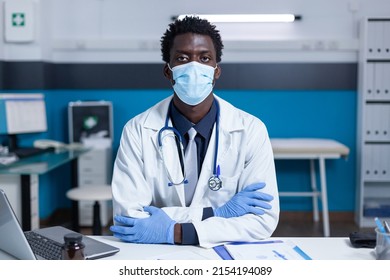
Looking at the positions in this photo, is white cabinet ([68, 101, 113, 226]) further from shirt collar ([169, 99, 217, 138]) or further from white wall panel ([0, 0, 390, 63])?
shirt collar ([169, 99, 217, 138])

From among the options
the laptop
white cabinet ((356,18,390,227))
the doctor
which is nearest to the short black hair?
the doctor

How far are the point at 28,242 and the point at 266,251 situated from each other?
1.62 feet

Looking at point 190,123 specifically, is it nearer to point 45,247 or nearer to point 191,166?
point 191,166

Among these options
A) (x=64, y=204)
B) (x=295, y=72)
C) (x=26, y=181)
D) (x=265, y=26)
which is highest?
(x=265, y=26)

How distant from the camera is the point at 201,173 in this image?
4.48 ft

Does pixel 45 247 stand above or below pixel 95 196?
above

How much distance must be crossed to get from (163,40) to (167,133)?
0.84ft

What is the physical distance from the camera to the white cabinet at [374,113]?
3031mm

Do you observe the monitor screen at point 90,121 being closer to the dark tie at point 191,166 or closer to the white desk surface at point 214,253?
the dark tie at point 191,166

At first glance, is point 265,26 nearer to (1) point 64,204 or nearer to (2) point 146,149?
(1) point 64,204

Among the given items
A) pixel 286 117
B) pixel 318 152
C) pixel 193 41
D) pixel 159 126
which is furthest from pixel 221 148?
pixel 286 117

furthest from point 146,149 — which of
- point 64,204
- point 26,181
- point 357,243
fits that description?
point 64,204

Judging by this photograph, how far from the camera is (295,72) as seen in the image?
3.46m

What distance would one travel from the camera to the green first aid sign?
2.91 meters
